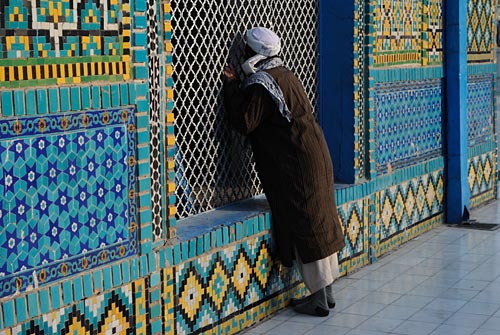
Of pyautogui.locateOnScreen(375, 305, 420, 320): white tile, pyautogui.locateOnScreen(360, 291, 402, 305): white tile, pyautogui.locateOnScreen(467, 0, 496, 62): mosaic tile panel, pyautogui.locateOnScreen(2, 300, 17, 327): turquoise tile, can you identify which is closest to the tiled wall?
pyautogui.locateOnScreen(2, 300, 17, 327): turquoise tile

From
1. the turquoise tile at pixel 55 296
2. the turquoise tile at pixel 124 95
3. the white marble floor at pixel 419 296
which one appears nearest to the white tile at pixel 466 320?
the white marble floor at pixel 419 296

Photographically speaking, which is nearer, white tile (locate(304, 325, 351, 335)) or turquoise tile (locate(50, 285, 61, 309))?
turquoise tile (locate(50, 285, 61, 309))

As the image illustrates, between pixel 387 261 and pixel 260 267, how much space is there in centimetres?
170

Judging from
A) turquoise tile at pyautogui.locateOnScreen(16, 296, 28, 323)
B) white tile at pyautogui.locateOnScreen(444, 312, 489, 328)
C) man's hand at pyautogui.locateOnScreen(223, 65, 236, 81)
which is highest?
man's hand at pyautogui.locateOnScreen(223, 65, 236, 81)

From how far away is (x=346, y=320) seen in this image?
5547 millimetres

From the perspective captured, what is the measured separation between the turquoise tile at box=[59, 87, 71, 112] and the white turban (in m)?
1.78

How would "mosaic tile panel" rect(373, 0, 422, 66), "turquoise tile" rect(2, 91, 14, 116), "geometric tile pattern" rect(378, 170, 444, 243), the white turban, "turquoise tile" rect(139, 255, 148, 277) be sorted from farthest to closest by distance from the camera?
1. "geometric tile pattern" rect(378, 170, 444, 243)
2. "mosaic tile panel" rect(373, 0, 422, 66)
3. the white turban
4. "turquoise tile" rect(139, 255, 148, 277)
5. "turquoise tile" rect(2, 91, 14, 116)

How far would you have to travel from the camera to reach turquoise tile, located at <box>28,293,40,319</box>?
3.82 metres

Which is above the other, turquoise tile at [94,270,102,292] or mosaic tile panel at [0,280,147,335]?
turquoise tile at [94,270,102,292]

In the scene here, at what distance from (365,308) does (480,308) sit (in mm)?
640

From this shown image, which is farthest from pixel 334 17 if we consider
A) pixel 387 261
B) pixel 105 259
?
pixel 105 259

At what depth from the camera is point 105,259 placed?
428cm

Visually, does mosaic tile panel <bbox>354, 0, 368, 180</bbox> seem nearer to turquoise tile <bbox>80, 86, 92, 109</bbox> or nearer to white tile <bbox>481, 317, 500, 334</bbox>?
white tile <bbox>481, 317, 500, 334</bbox>

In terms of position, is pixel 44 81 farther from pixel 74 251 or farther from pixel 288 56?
pixel 288 56
